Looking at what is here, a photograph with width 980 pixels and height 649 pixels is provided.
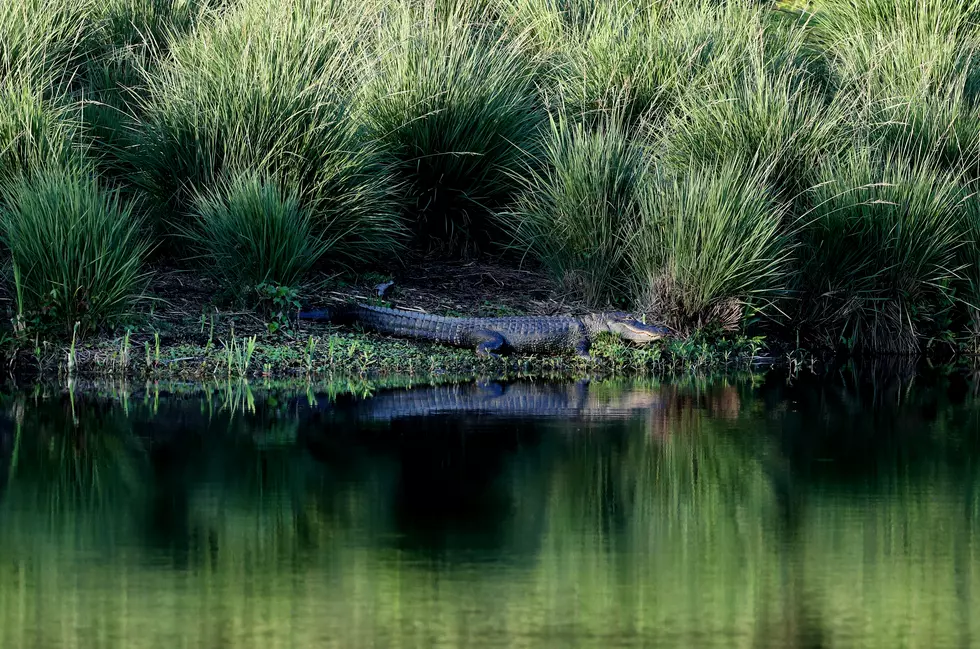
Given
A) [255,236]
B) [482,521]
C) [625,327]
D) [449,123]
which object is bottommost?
[482,521]

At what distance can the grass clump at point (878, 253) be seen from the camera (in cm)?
1159

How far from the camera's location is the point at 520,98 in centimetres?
1316

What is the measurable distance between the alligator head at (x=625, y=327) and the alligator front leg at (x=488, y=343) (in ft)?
2.38

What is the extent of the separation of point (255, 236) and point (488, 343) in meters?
2.00

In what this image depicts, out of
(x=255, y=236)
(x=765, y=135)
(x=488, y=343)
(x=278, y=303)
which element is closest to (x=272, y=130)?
(x=255, y=236)

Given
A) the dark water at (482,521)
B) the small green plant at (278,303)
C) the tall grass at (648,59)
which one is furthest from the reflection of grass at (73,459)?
the tall grass at (648,59)

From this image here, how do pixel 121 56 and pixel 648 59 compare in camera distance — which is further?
pixel 648 59

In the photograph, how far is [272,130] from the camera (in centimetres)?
1151

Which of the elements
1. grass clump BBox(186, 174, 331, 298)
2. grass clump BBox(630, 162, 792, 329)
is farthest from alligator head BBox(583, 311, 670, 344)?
grass clump BBox(186, 174, 331, 298)

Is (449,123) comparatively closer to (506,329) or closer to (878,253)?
(506,329)

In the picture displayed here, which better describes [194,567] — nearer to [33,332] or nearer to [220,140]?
[33,332]

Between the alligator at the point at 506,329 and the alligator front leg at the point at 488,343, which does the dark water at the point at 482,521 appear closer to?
the alligator front leg at the point at 488,343

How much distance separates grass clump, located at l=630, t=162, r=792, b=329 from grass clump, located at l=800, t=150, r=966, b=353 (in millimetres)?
539

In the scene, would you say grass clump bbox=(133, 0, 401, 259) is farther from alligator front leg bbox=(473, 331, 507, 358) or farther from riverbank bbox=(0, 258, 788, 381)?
alligator front leg bbox=(473, 331, 507, 358)
